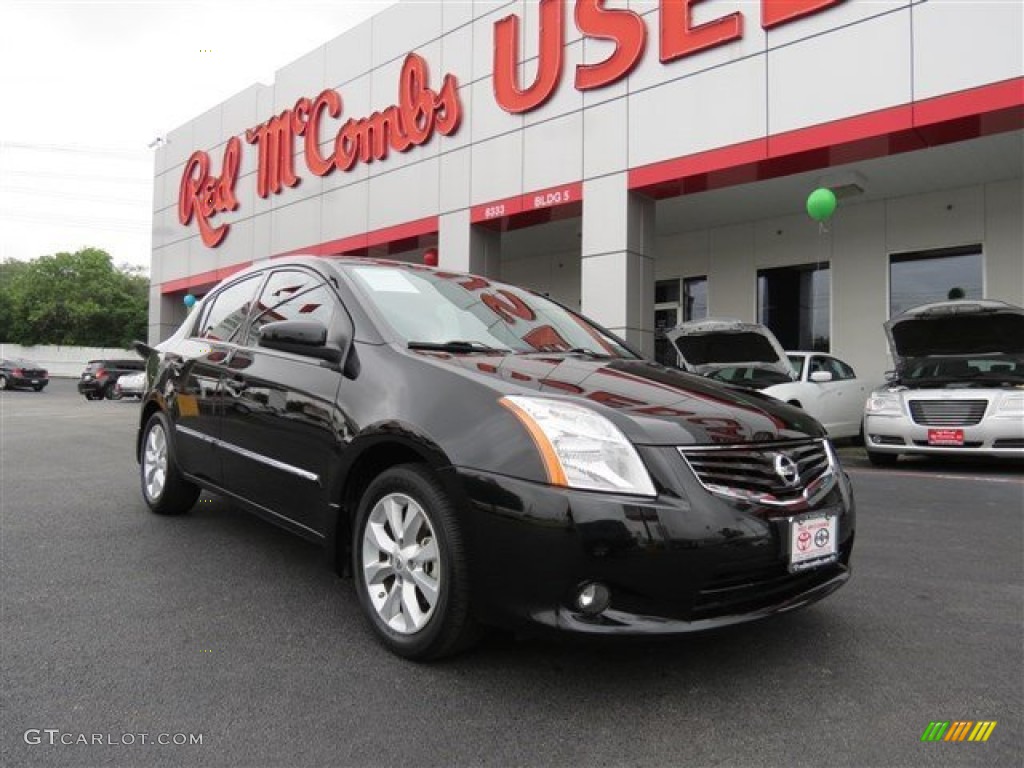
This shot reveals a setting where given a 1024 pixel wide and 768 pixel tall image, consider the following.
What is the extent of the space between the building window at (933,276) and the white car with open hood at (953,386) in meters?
4.27

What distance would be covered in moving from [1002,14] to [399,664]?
9.94 meters

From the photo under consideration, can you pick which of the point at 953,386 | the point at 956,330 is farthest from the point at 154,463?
the point at 956,330

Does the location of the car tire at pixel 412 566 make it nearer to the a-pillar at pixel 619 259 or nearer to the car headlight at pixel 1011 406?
the car headlight at pixel 1011 406

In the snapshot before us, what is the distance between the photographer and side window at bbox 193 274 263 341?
4.18 meters

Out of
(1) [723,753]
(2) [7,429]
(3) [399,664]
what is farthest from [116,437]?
(1) [723,753]

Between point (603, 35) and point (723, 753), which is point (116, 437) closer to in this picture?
point (603, 35)

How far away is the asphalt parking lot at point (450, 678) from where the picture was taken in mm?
2102

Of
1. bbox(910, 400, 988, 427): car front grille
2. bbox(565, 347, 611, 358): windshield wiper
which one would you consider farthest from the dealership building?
bbox(565, 347, 611, 358): windshield wiper

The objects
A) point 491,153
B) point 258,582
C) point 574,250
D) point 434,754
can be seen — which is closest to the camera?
point 434,754

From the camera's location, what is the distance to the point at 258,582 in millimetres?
3527

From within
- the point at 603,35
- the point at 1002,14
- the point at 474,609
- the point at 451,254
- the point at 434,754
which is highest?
the point at 603,35

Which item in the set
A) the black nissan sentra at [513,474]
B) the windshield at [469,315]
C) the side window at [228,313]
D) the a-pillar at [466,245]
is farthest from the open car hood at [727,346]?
the side window at [228,313]

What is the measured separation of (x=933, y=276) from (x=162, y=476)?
13.3 meters

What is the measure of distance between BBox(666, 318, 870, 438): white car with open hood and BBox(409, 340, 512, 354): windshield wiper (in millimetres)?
5759
